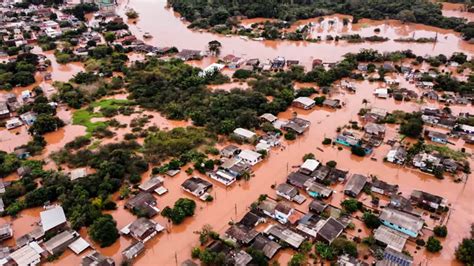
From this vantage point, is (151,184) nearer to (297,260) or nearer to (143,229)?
(143,229)

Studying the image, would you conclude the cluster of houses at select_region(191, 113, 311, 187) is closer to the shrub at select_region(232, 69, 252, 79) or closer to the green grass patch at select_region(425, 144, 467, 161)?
the shrub at select_region(232, 69, 252, 79)

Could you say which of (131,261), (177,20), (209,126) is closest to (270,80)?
(209,126)

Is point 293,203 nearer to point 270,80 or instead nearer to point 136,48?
point 270,80

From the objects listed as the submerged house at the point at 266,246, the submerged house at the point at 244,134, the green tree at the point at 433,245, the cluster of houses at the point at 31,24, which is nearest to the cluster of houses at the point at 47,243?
the submerged house at the point at 266,246

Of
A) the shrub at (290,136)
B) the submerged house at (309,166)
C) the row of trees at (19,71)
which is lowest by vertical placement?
the submerged house at (309,166)

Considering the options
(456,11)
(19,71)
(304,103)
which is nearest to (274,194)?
(304,103)

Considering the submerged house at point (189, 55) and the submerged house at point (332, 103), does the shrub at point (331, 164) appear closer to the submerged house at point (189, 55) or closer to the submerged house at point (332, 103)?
the submerged house at point (332, 103)

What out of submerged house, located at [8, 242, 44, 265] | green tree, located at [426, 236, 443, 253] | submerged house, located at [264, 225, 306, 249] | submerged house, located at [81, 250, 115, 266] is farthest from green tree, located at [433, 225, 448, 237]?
submerged house, located at [8, 242, 44, 265]
